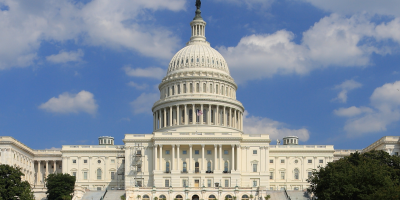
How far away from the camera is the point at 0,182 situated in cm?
10356

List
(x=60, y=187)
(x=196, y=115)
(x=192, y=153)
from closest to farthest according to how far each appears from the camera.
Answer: (x=60, y=187) < (x=192, y=153) < (x=196, y=115)

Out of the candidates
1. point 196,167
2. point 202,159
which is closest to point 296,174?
point 202,159

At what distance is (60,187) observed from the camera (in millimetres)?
120250

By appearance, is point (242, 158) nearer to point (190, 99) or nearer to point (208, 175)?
point (208, 175)

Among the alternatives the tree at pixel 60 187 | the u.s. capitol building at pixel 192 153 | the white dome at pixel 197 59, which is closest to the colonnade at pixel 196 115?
the u.s. capitol building at pixel 192 153

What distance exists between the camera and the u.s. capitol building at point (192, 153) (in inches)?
5418

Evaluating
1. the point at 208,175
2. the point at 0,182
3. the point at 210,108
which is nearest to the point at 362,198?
the point at 208,175

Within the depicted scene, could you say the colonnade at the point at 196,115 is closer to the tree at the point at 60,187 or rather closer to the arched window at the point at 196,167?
the arched window at the point at 196,167

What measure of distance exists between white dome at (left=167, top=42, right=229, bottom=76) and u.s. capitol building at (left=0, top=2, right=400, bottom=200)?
9.9 inches

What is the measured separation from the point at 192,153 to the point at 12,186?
46.4 metres

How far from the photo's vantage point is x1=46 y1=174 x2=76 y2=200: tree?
11969cm

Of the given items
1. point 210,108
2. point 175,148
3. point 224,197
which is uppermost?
point 210,108

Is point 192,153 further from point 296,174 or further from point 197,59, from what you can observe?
point 197,59

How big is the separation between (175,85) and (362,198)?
76.2m
